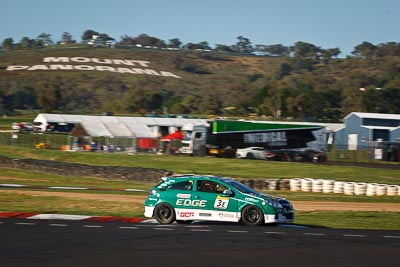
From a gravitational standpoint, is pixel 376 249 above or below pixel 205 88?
below

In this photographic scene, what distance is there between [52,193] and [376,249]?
1827 cm

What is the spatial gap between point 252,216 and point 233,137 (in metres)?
38.0

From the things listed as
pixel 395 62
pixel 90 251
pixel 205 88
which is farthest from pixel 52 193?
pixel 395 62

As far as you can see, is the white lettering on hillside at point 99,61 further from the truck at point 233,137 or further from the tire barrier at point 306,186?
the tire barrier at point 306,186

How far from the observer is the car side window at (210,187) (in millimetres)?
18047

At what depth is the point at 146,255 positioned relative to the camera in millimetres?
12062

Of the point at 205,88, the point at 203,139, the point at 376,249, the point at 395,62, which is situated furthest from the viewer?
the point at 395,62

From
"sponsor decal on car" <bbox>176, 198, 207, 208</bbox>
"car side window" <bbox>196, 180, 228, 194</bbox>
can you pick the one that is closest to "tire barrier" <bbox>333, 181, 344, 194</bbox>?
"car side window" <bbox>196, 180, 228, 194</bbox>

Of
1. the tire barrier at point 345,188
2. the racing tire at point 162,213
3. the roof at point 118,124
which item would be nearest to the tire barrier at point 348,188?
the tire barrier at point 345,188

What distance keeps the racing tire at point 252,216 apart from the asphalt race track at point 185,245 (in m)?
0.44

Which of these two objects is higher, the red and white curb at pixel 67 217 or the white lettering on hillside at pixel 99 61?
the white lettering on hillside at pixel 99 61

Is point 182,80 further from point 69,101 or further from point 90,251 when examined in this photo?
point 90,251

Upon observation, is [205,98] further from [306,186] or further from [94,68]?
[306,186]

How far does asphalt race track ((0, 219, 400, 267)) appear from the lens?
456 inches
